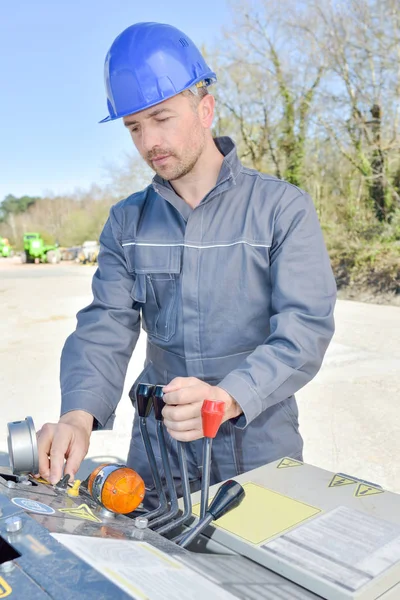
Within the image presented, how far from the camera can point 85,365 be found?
4.94ft

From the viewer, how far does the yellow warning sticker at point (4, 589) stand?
0.63 metres

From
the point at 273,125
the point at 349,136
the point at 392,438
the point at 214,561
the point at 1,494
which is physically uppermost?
the point at 273,125

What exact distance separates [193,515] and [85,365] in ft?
1.85

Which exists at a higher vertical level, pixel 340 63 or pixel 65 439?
pixel 340 63

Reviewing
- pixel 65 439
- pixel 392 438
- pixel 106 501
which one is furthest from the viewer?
pixel 392 438

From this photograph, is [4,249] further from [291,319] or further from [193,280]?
[291,319]

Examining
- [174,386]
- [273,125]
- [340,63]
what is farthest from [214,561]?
[273,125]

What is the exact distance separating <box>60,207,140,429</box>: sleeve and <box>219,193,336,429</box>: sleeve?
16.1 inches

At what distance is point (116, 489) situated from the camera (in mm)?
999

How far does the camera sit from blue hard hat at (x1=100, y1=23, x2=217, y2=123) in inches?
53.3

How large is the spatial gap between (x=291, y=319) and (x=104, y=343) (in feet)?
1.77

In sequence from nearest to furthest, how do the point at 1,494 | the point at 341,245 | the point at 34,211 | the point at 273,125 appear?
the point at 1,494 < the point at 341,245 < the point at 273,125 < the point at 34,211

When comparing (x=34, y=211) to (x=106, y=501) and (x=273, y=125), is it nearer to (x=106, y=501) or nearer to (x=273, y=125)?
(x=273, y=125)

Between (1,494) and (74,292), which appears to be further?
(74,292)
